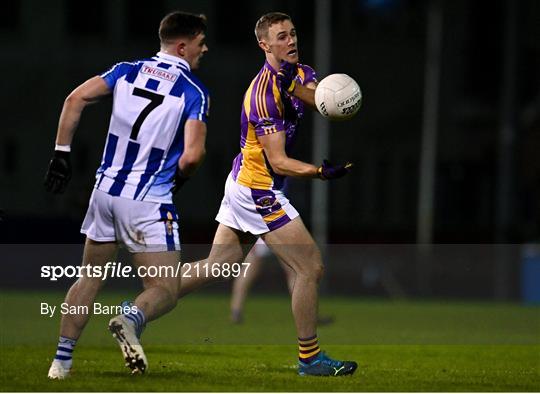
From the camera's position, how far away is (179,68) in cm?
1021

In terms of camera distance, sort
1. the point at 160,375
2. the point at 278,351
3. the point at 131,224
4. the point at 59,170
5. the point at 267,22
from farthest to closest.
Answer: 1. the point at 278,351
2. the point at 267,22
3. the point at 160,375
4. the point at 59,170
5. the point at 131,224

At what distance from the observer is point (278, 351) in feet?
45.6

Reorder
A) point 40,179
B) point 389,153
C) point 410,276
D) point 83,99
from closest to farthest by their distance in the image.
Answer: point 83,99 < point 410,276 < point 40,179 < point 389,153

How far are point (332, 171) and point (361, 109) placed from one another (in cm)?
3166

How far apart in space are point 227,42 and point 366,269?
843cm

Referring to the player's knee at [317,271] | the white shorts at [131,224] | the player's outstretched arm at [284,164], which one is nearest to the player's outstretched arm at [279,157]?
the player's outstretched arm at [284,164]

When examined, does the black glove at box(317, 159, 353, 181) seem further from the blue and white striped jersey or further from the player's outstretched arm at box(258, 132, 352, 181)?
the blue and white striped jersey

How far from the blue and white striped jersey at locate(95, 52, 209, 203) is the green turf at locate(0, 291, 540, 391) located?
133 cm

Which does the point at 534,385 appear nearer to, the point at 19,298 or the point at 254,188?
the point at 254,188

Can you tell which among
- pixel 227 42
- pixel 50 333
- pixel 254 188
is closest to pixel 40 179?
pixel 227 42

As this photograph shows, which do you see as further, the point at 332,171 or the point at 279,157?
the point at 279,157

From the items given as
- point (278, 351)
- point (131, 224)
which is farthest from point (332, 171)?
point (278, 351)

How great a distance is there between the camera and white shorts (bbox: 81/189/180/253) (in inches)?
398

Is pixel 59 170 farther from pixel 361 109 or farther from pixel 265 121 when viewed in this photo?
pixel 361 109
